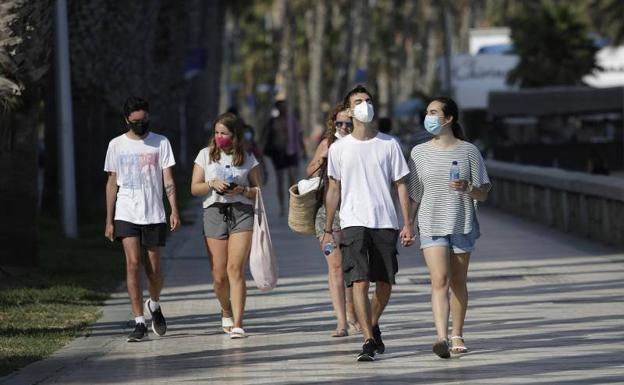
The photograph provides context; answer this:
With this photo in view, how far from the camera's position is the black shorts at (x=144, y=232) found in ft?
40.3

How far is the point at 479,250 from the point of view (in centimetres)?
1997

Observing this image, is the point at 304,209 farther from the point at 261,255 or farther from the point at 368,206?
the point at 368,206

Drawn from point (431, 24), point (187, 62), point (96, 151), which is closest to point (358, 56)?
point (431, 24)

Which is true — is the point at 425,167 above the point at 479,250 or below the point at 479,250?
above

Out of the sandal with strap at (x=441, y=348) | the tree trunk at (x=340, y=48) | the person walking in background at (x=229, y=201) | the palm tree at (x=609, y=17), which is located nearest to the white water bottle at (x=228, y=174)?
the person walking in background at (x=229, y=201)

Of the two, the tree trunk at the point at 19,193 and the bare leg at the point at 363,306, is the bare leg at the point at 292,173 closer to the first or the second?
the tree trunk at the point at 19,193

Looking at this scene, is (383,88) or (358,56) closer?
(358,56)

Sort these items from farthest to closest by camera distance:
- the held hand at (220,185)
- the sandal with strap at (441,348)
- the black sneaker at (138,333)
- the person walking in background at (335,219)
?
the held hand at (220,185) < the black sneaker at (138,333) < the person walking in background at (335,219) < the sandal with strap at (441,348)

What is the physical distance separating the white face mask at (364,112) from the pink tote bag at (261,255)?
5.61 ft

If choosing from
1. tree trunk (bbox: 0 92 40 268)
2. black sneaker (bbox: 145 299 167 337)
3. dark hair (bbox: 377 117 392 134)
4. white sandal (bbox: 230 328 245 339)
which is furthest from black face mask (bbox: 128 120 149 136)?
tree trunk (bbox: 0 92 40 268)

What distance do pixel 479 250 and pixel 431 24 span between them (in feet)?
232

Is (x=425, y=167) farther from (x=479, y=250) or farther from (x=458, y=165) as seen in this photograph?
(x=479, y=250)

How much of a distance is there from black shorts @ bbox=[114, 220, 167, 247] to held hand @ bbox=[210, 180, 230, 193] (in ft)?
1.54

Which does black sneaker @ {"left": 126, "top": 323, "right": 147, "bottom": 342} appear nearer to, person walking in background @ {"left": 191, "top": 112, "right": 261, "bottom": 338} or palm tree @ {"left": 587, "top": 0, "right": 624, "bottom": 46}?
person walking in background @ {"left": 191, "top": 112, "right": 261, "bottom": 338}
